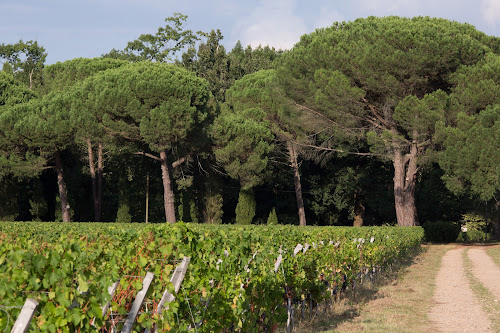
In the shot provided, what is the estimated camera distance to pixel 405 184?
1283 inches

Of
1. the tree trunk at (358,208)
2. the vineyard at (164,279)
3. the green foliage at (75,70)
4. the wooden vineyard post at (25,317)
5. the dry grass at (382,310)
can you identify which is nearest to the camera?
the wooden vineyard post at (25,317)

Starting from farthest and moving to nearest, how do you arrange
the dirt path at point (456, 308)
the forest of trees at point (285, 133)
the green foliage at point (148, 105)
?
the green foliage at point (148, 105), the forest of trees at point (285, 133), the dirt path at point (456, 308)

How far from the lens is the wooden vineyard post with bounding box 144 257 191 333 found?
498cm

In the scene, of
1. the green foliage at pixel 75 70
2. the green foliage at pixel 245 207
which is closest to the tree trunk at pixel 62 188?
the green foliage at pixel 75 70

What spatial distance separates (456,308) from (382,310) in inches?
59.6

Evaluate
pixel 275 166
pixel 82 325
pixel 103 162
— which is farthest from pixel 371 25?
pixel 82 325

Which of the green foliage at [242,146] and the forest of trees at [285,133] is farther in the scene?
the green foliage at [242,146]

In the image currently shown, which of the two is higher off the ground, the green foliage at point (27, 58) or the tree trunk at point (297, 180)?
the green foliage at point (27, 58)

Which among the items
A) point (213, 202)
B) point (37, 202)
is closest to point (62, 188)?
point (37, 202)

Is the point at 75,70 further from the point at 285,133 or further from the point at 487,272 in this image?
the point at 487,272

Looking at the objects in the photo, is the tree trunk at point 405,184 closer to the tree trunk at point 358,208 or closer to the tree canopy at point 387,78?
the tree canopy at point 387,78

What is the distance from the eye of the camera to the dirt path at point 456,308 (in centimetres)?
930

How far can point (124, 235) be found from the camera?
5.93 metres

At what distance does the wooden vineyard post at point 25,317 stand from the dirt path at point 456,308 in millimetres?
7259
